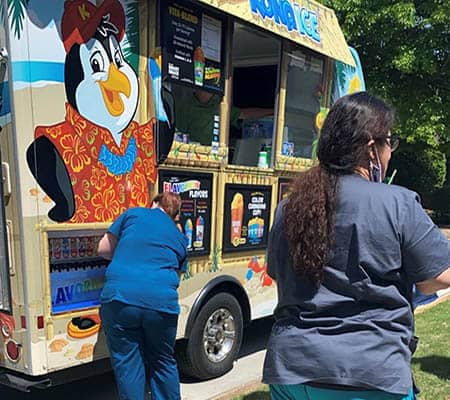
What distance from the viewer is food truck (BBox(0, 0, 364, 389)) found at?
127 inches

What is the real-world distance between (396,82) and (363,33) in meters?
1.53

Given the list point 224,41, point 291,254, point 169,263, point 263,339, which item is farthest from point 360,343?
point 263,339

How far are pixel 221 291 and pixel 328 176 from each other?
3027mm

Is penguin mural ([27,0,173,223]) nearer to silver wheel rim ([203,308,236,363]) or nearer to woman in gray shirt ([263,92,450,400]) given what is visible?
silver wheel rim ([203,308,236,363])

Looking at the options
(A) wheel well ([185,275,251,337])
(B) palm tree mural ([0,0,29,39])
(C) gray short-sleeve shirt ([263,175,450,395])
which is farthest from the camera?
(A) wheel well ([185,275,251,337])

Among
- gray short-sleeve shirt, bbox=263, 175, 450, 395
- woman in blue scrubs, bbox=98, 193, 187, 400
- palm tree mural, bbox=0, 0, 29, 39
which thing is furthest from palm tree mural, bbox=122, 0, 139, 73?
gray short-sleeve shirt, bbox=263, 175, 450, 395

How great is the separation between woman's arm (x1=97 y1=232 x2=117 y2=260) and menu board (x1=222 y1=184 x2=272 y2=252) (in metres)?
1.25

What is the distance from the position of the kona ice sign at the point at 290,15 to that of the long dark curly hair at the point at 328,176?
2.76m

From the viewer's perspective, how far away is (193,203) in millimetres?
4305

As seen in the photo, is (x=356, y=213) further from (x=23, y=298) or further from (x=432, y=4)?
(x=432, y=4)

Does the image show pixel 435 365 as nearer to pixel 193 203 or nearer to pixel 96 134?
pixel 193 203

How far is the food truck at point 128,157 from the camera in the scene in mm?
3230

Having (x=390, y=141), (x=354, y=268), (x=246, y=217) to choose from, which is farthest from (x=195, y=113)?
(x=354, y=268)

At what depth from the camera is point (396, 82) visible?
12555mm
